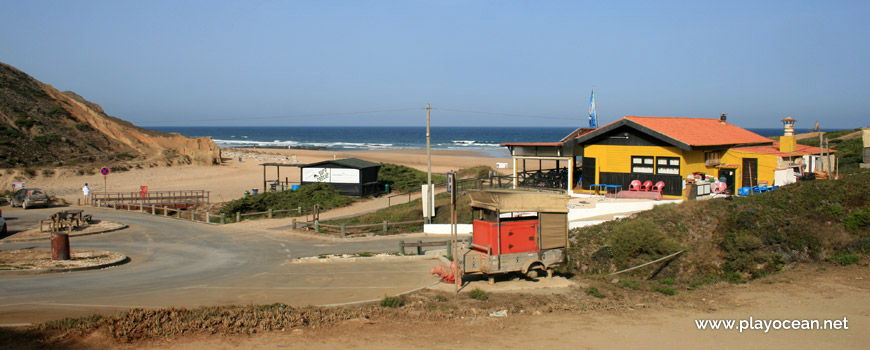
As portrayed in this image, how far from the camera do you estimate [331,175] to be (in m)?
38.7

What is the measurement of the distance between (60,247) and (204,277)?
224 inches

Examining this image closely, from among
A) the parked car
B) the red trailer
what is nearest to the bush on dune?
the parked car

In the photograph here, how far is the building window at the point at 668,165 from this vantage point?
2547 cm

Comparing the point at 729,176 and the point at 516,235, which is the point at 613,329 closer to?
the point at 516,235

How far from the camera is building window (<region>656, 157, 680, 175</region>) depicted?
25469 mm

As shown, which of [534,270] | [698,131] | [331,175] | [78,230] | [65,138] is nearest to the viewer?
[534,270]

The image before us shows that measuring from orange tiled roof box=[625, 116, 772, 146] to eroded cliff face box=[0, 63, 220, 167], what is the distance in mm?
51469

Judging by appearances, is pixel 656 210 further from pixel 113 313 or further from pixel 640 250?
pixel 113 313

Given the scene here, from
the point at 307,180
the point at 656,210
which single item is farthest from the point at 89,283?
the point at 307,180

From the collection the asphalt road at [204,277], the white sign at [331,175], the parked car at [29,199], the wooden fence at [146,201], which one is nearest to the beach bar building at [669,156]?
the asphalt road at [204,277]

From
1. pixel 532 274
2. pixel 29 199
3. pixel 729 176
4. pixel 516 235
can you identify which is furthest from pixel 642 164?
pixel 29 199

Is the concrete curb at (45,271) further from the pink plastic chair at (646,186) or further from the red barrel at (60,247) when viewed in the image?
the pink plastic chair at (646,186)

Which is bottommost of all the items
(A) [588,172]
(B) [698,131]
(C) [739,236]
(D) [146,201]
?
(C) [739,236]

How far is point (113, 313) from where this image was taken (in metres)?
12.2
